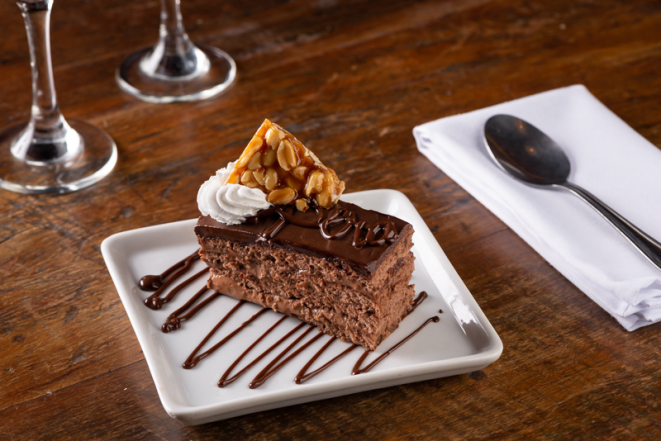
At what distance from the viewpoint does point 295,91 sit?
2293mm

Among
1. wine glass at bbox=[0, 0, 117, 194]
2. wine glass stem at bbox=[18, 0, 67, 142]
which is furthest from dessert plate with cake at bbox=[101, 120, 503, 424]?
wine glass stem at bbox=[18, 0, 67, 142]

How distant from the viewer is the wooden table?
128 cm

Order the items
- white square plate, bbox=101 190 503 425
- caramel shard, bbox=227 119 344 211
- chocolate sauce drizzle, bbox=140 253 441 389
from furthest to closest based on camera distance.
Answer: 1. caramel shard, bbox=227 119 344 211
2. chocolate sauce drizzle, bbox=140 253 441 389
3. white square plate, bbox=101 190 503 425

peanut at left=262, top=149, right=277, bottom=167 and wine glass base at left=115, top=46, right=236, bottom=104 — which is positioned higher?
peanut at left=262, top=149, right=277, bottom=167

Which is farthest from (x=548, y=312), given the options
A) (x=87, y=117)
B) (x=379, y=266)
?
(x=87, y=117)

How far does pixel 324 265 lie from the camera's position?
1389 millimetres

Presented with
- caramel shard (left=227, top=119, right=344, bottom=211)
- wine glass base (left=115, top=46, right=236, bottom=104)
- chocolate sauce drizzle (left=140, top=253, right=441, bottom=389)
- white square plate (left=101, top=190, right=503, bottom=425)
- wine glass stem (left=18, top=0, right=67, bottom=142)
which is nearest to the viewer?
white square plate (left=101, top=190, right=503, bottom=425)

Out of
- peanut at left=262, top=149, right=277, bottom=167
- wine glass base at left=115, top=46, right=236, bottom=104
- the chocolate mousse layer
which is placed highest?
peanut at left=262, top=149, right=277, bottom=167

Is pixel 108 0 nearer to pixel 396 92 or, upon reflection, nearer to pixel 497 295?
pixel 396 92

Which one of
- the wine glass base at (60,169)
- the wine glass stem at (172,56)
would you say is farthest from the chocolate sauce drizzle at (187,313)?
the wine glass stem at (172,56)

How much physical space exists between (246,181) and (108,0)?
5.52 feet

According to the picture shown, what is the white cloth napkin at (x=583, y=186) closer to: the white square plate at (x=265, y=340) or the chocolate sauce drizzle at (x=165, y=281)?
the white square plate at (x=265, y=340)

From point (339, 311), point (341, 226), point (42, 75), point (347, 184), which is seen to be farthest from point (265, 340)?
point (42, 75)

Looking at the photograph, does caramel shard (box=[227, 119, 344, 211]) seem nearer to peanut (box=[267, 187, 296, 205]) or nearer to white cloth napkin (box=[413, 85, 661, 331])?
peanut (box=[267, 187, 296, 205])
